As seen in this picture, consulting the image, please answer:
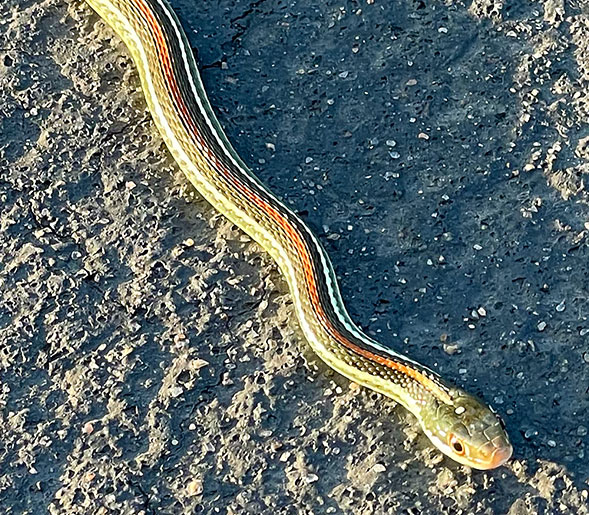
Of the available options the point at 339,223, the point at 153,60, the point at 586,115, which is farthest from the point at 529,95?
the point at 153,60

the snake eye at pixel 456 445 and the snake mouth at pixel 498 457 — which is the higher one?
Result: the snake eye at pixel 456 445

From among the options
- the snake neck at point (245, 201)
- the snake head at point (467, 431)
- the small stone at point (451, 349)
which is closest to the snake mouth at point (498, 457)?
the snake head at point (467, 431)

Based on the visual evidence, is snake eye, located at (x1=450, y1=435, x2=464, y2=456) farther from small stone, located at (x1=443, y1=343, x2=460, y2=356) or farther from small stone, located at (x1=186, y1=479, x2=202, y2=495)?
small stone, located at (x1=186, y1=479, x2=202, y2=495)

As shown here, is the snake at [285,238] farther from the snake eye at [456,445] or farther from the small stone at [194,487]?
the small stone at [194,487]

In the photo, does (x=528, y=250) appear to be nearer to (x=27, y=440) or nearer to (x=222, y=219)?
(x=222, y=219)

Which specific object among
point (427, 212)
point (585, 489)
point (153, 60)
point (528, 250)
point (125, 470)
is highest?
point (153, 60)

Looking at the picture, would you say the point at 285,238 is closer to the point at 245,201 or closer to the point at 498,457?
the point at 245,201

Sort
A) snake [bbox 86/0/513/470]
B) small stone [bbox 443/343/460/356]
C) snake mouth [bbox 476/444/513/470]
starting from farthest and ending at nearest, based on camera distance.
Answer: small stone [bbox 443/343/460/356] < snake [bbox 86/0/513/470] < snake mouth [bbox 476/444/513/470]

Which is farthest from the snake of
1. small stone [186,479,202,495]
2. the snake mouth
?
small stone [186,479,202,495]
